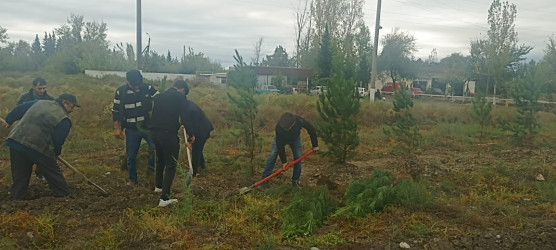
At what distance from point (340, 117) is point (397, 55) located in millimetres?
34403

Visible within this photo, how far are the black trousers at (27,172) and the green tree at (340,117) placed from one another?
454 cm

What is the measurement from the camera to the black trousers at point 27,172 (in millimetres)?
5273

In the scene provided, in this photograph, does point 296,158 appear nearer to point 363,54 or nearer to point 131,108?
point 131,108

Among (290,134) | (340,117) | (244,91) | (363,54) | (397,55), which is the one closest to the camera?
(290,134)

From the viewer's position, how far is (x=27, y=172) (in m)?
5.37

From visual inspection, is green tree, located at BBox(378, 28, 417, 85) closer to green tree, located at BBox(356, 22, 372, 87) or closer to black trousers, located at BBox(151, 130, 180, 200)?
green tree, located at BBox(356, 22, 372, 87)

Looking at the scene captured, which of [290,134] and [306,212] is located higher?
[290,134]

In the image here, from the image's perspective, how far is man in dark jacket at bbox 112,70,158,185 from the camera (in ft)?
20.1

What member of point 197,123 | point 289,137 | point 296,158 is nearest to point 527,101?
point 296,158

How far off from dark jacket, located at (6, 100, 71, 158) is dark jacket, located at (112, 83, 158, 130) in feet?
2.89

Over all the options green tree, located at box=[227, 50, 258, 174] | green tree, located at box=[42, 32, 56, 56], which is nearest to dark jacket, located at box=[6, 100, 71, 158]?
green tree, located at box=[227, 50, 258, 174]

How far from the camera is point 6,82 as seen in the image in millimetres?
20484

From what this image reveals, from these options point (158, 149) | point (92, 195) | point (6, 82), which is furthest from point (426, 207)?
point (6, 82)

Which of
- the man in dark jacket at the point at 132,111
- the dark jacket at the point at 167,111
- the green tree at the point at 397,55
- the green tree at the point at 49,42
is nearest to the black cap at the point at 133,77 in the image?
the man in dark jacket at the point at 132,111
